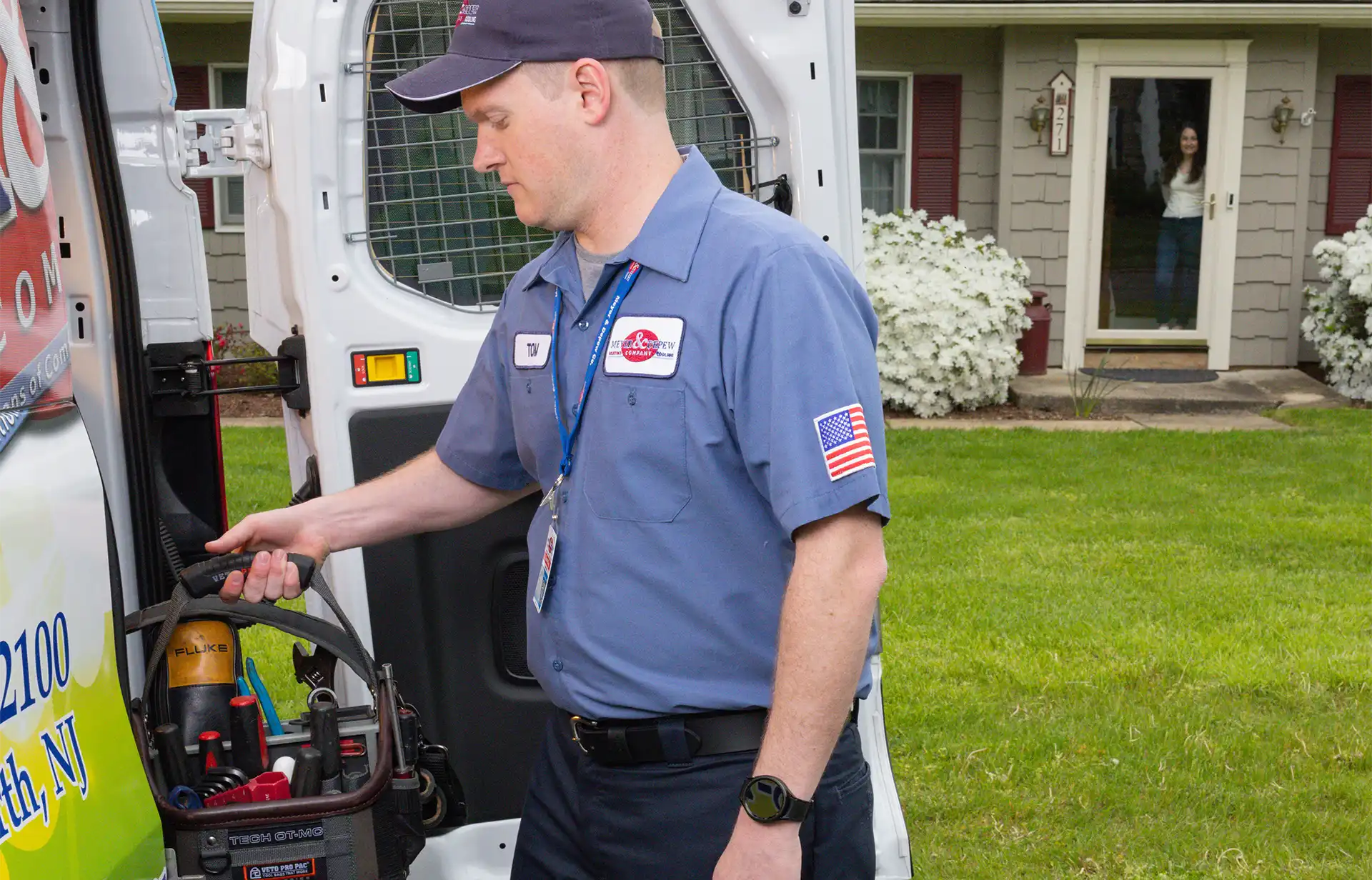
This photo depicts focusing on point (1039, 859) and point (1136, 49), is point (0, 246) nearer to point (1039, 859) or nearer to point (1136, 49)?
point (1039, 859)

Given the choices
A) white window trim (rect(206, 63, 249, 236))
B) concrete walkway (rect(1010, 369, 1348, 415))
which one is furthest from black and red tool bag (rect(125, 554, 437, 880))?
white window trim (rect(206, 63, 249, 236))

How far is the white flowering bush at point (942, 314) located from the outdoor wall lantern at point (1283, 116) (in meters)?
2.75

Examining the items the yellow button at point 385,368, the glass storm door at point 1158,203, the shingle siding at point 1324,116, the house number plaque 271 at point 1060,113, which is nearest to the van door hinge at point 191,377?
the yellow button at point 385,368

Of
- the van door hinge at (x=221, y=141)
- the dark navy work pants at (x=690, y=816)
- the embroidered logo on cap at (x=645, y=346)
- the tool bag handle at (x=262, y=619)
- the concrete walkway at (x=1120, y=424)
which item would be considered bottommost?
the concrete walkway at (x=1120, y=424)

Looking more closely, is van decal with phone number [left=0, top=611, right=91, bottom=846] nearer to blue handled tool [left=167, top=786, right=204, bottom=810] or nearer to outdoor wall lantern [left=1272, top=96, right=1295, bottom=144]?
blue handled tool [left=167, top=786, right=204, bottom=810]

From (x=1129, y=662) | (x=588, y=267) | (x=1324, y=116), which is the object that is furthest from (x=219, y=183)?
(x=588, y=267)

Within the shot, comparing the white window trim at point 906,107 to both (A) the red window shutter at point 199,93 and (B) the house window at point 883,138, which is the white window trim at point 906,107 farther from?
(A) the red window shutter at point 199,93

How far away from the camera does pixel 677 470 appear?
2.07 metres

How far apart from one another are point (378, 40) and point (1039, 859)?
2630 millimetres

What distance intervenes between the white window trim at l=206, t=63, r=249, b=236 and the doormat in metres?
7.09

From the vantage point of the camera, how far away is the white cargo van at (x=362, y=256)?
2.74 metres

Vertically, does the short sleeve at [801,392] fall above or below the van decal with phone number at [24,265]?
below

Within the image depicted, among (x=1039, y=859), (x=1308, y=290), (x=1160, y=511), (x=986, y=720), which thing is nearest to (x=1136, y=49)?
(x=1308, y=290)

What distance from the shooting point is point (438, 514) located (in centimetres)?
262
